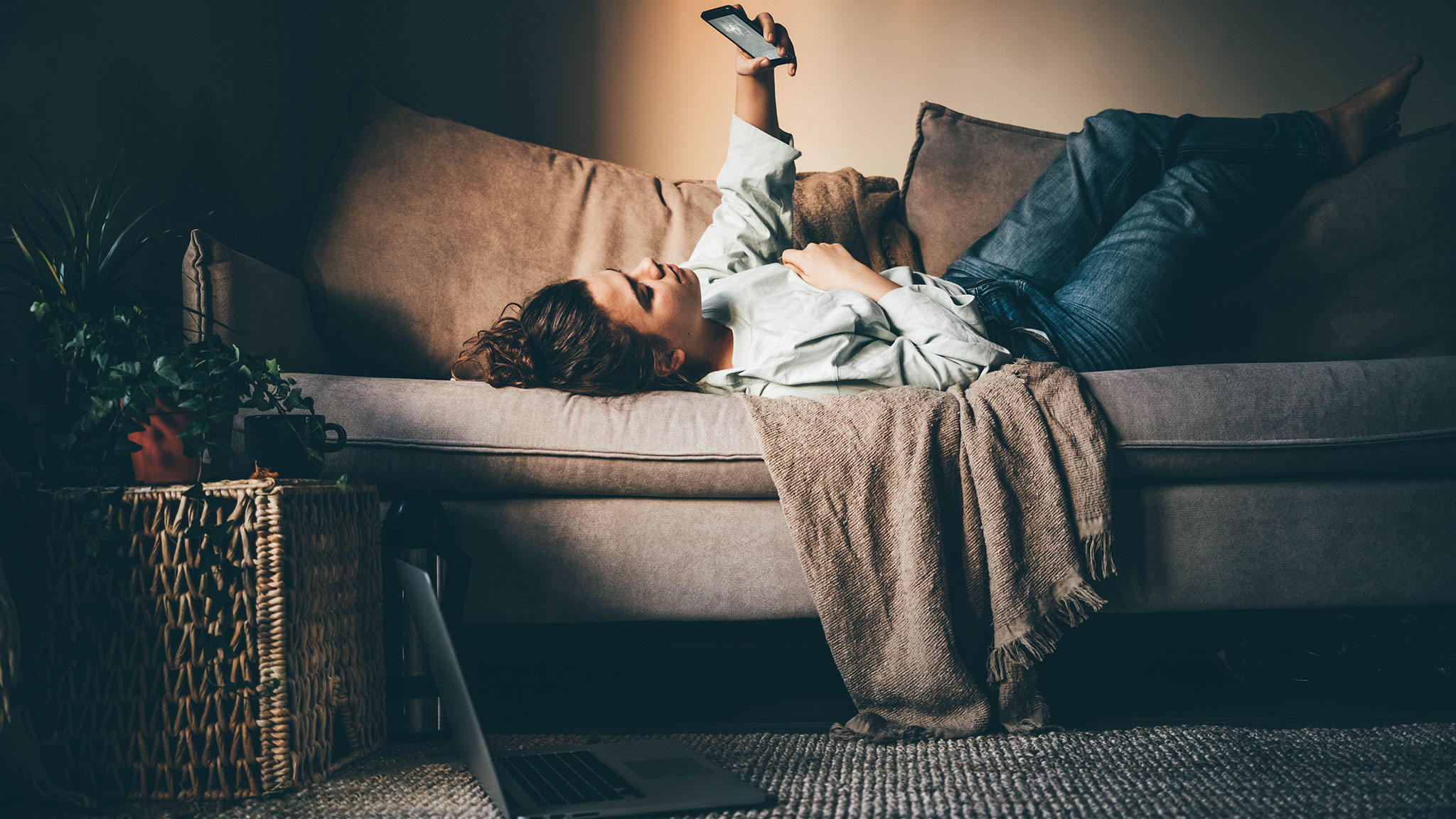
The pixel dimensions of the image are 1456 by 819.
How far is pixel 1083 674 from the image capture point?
1150 mm

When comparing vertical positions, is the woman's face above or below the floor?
above

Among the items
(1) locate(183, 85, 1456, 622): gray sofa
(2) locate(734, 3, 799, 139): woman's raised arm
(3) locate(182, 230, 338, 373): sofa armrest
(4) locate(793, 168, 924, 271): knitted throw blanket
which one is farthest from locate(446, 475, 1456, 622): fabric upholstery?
(2) locate(734, 3, 799, 139): woman's raised arm

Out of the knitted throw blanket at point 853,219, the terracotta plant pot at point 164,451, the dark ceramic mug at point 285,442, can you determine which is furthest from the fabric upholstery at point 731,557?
the knitted throw blanket at point 853,219

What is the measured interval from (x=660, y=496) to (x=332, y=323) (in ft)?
Result: 2.56

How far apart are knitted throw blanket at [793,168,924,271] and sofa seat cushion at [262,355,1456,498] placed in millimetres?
652

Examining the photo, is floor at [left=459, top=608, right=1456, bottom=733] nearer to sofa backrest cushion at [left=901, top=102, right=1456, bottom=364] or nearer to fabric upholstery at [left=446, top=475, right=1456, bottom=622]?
fabric upholstery at [left=446, top=475, right=1456, bottom=622]

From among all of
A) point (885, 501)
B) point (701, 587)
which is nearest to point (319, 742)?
point (701, 587)

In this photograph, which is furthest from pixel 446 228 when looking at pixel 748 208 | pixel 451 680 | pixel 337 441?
pixel 451 680

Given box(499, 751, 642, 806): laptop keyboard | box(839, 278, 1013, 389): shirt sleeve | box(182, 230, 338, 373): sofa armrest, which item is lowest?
box(499, 751, 642, 806): laptop keyboard

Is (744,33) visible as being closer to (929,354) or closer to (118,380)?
(929,354)

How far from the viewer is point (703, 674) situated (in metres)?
1.18

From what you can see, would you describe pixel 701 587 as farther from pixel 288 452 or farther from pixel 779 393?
pixel 288 452

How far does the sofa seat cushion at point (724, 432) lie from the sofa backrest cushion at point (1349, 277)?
34cm

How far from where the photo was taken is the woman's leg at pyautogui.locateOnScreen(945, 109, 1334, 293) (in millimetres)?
1438
